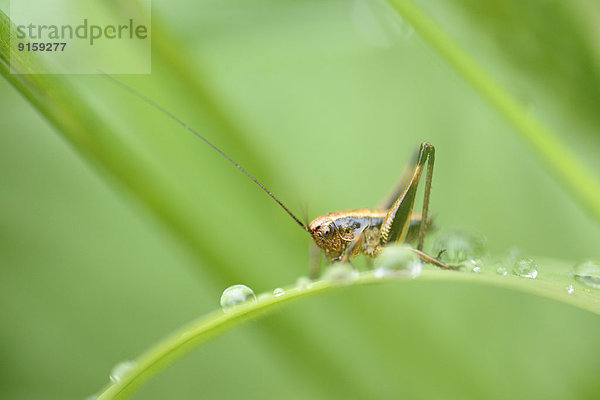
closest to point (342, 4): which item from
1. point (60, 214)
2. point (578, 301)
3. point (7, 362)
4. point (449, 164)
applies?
point (449, 164)

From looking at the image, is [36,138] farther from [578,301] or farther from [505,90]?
[578,301]

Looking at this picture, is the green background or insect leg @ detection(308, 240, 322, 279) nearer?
the green background

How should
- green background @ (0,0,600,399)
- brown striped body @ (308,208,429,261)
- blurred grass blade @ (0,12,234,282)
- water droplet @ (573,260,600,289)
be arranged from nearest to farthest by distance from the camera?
water droplet @ (573,260,600,289), blurred grass blade @ (0,12,234,282), green background @ (0,0,600,399), brown striped body @ (308,208,429,261)

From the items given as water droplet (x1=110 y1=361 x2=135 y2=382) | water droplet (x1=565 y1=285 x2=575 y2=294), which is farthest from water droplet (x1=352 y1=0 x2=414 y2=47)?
water droplet (x1=110 y1=361 x2=135 y2=382)

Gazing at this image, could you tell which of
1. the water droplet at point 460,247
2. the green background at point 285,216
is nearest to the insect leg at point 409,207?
the green background at point 285,216

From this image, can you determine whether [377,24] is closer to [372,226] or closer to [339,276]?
[372,226]

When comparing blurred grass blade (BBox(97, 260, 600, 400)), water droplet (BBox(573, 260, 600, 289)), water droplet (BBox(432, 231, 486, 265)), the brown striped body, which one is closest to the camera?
blurred grass blade (BBox(97, 260, 600, 400))

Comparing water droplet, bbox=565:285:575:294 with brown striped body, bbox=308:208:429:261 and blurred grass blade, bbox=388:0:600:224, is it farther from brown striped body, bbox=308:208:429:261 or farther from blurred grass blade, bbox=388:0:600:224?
brown striped body, bbox=308:208:429:261

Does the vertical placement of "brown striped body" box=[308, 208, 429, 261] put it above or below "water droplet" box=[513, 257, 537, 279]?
above
